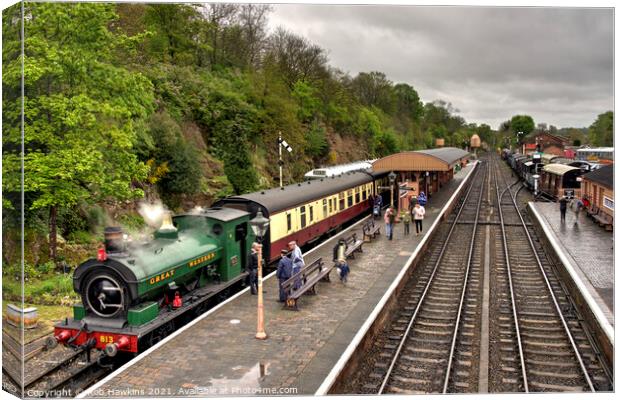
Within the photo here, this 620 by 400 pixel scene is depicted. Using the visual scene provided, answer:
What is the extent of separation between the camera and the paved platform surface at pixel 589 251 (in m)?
14.3

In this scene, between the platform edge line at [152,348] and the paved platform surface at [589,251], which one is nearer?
the platform edge line at [152,348]

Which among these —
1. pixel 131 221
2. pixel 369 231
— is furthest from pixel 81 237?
pixel 369 231

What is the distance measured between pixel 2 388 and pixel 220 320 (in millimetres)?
4465

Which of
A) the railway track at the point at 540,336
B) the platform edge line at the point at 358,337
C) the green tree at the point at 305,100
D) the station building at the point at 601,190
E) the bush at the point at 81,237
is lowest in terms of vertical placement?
the railway track at the point at 540,336

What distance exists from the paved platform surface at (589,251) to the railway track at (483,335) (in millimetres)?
831

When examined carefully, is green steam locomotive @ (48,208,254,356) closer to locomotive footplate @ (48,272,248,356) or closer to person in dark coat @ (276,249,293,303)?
locomotive footplate @ (48,272,248,356)

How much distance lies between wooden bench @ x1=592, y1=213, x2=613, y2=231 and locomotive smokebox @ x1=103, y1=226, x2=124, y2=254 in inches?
772

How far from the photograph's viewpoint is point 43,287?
14.8 meters

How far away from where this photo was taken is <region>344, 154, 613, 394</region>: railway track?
10445 millimetres

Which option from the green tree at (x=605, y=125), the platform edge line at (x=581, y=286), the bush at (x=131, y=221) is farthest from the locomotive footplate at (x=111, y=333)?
the green tree at (x=605, y=125)

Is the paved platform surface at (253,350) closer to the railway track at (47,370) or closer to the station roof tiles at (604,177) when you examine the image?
the railway track at (47,370)

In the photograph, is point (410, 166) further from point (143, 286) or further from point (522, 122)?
point (143, 286)

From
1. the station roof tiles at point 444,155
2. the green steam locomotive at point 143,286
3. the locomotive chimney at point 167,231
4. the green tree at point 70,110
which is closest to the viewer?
the green steam locomotive at point 143,286

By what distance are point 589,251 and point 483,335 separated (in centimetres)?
861
